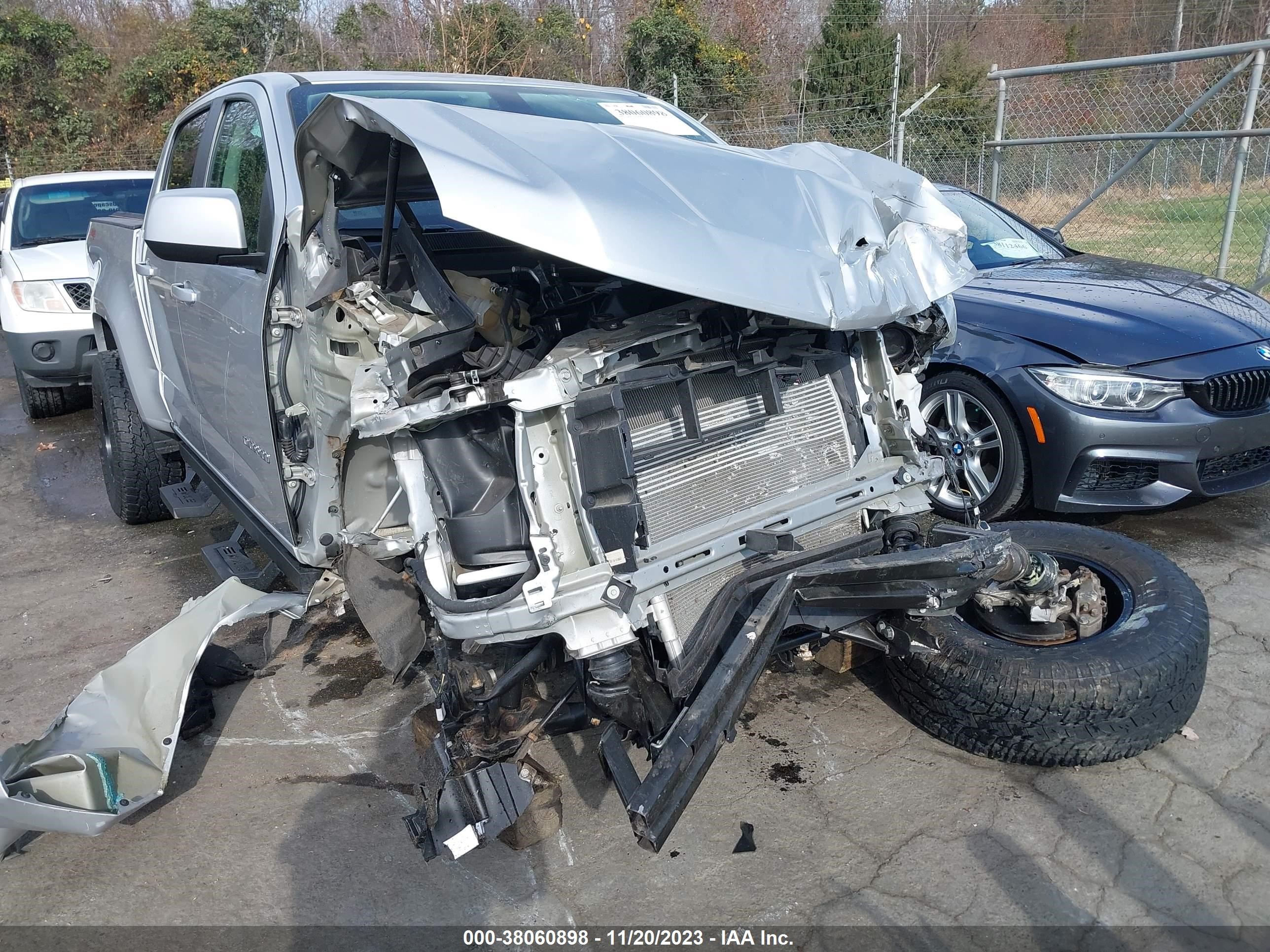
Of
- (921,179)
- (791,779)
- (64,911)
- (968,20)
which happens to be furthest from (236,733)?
(968,20)

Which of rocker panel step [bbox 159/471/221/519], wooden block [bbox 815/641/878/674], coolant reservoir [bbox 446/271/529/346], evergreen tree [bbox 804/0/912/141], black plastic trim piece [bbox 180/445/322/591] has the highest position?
evergreen tree [bbox 804/0/912/141]

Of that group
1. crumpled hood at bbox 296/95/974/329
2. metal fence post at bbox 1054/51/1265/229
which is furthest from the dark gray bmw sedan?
metal fence post at bbox 1054/51/1265/229

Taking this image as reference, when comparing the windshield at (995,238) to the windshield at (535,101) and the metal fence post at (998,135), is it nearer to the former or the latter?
the windshield at (535,101)

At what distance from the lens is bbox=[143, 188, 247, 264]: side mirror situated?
9.94 feet

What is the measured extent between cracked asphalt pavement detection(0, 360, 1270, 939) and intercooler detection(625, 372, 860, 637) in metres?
0.70

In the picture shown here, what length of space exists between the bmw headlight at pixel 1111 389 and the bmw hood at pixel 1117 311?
6 cm

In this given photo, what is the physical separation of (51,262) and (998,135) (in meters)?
8.13

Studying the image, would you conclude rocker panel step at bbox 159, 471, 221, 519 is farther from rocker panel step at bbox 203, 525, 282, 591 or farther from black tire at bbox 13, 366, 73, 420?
black tire at bbox 13, 366, 73, 420

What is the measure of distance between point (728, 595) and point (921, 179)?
1.40 metres

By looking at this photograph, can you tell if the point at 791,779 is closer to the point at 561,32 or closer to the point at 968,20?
the point at 561,32

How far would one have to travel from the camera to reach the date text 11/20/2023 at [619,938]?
2.31 metres

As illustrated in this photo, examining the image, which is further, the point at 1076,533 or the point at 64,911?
the point at 1076,533

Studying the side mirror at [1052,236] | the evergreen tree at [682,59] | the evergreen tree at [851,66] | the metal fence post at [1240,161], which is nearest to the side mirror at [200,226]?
the side mirror at [1052,236]

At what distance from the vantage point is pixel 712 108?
17.4m
